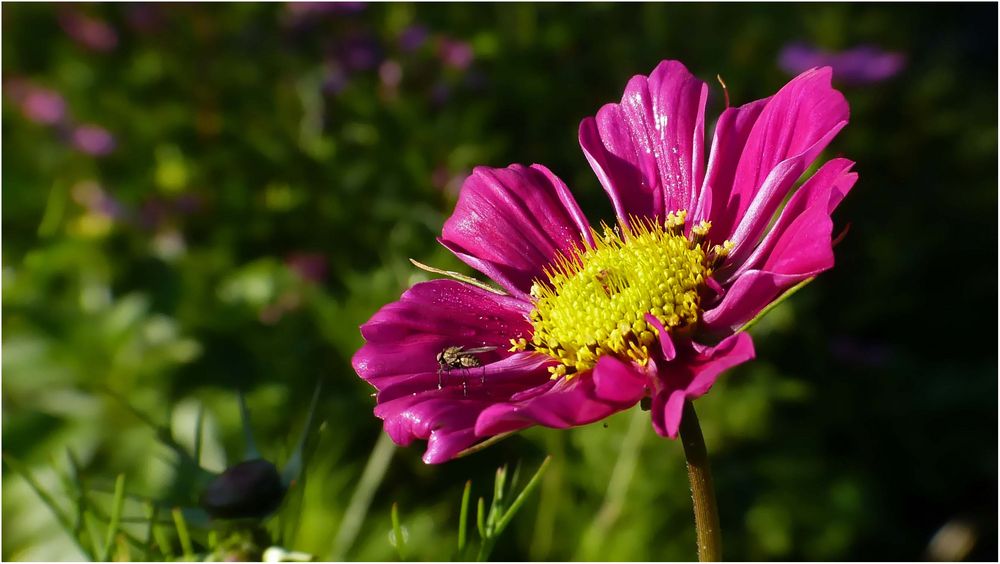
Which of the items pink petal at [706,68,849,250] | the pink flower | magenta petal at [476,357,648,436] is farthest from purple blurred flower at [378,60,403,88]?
magenta petal at [476,357,648,436]

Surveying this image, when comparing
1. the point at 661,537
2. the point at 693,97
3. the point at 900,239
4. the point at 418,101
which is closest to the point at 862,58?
the point at 900,239

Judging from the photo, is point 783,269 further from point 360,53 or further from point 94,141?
point 94,141

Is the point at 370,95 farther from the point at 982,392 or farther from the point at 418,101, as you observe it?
the point at 982,392

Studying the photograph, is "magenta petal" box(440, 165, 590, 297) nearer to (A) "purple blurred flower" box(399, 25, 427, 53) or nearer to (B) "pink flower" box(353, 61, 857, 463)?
(B) "pink flower" box(353, 61, 857, 463)

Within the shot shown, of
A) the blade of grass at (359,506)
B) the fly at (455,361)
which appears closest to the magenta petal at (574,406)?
the fly at (455,361)

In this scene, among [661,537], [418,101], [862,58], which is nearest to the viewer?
[661,537]

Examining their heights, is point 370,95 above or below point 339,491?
above
